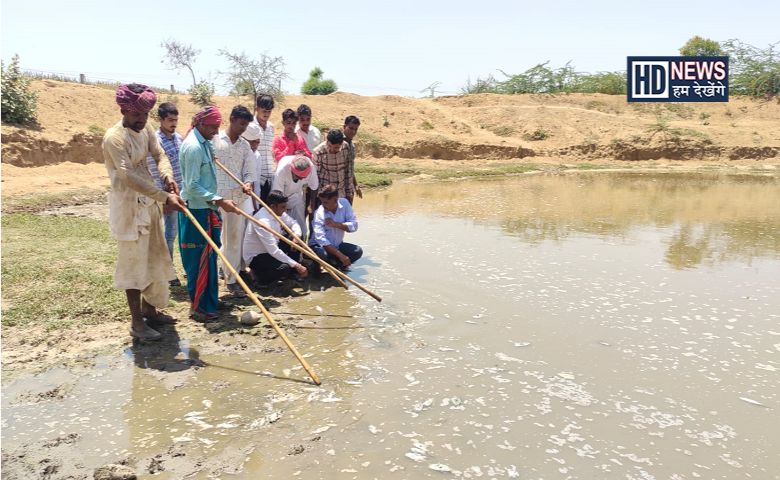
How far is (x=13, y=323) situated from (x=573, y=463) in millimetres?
4327

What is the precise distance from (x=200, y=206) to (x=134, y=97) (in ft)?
3.61

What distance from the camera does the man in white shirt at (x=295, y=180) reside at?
621cm

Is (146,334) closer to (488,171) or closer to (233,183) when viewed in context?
(233,183)

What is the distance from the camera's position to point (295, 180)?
248 inches

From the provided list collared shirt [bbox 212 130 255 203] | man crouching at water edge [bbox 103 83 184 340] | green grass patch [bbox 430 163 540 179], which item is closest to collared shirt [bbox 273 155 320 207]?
collared shirt [bbox 212 130 255 203]

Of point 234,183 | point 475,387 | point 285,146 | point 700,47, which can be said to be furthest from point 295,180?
point 700,47

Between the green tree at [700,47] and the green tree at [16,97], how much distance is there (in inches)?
1392

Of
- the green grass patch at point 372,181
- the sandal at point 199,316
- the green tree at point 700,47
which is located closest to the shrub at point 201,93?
the green grass patch at point 372,181

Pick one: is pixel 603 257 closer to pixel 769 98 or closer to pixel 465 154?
pixel 465 154

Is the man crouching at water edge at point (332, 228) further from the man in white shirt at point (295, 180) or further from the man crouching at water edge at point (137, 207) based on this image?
the man crouching at water edge at point (137, 207)

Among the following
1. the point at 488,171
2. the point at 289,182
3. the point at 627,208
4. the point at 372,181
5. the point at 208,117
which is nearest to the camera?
the point at 208,117

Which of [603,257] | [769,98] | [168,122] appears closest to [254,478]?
[168,122]

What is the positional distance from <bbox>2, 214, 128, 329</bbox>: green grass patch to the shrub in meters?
16.4

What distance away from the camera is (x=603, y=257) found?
7355 mm
